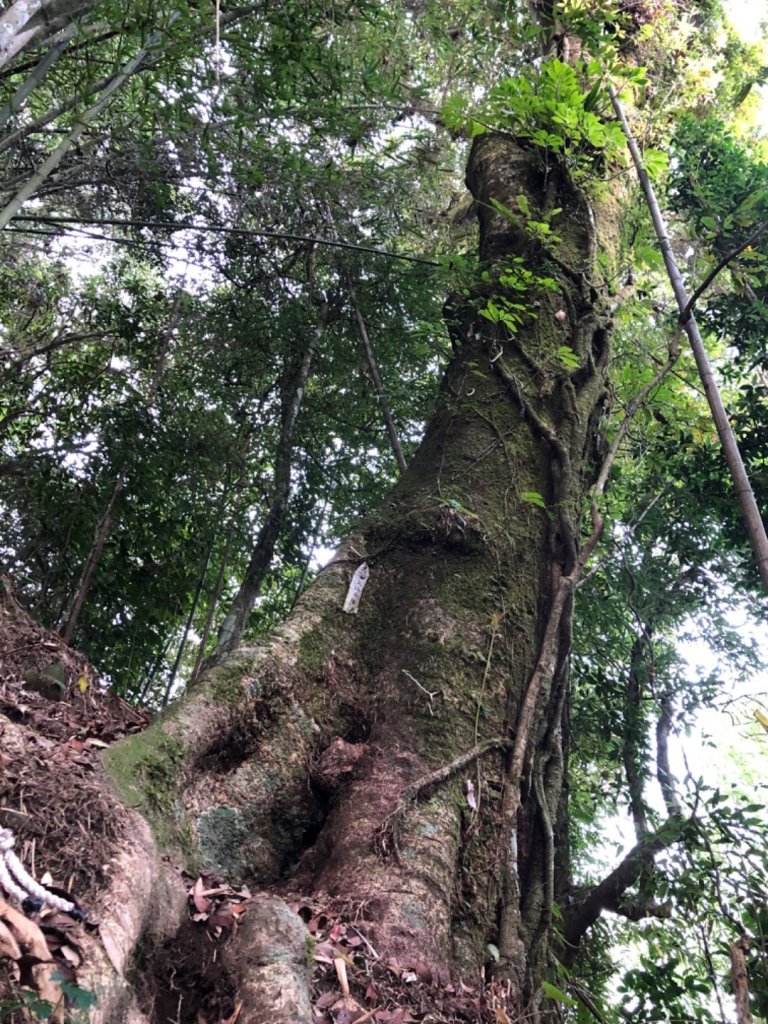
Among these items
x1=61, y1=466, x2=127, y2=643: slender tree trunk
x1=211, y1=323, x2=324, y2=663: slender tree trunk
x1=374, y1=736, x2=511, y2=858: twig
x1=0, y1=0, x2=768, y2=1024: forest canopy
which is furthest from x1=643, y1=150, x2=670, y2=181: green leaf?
x1=61, y1=466, x2=127, y2=643: slender tree trunk

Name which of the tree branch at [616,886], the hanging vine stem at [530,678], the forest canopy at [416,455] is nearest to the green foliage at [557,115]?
the forest canopy at [416,455]

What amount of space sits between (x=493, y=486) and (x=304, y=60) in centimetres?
237

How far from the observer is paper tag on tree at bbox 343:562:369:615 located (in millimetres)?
3010

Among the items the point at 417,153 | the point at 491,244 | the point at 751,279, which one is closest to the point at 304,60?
the point at 491,244

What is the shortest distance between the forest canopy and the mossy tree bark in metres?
0.01

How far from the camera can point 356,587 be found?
3.07m

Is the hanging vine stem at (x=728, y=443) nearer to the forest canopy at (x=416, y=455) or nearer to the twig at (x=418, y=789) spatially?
the forest canopy at (x=416, y=455)

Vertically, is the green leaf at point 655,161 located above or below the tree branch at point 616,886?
above

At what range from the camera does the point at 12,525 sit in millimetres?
5332

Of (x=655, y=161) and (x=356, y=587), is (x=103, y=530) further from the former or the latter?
(x=655, y=161)

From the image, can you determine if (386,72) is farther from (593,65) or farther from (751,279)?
(751,279)

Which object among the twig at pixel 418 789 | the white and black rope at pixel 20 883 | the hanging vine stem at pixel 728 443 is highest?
the hanging vine stem at pixel 728 443

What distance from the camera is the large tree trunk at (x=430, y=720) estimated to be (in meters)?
2.08

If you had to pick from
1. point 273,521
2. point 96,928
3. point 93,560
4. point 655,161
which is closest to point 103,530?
point 93,560
